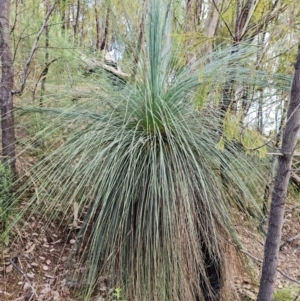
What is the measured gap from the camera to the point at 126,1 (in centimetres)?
248

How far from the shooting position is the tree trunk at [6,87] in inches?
55.8

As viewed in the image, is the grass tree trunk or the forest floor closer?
the grass tree trunk

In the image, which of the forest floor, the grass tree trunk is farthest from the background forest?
the grass tree trunk

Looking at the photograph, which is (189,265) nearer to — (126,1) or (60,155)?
(60,155)

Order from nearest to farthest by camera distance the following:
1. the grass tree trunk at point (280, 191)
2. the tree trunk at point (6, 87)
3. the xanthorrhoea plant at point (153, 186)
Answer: the grass tree trunk at point (280, 191)
the xanthorrhoea plant at point (153, 186)
the tree trunk at point (6, 87)

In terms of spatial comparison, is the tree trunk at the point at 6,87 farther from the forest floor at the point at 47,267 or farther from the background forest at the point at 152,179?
the forest floor at the point at 47,267

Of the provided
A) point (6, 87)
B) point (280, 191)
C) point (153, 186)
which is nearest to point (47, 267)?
point (153, 186)

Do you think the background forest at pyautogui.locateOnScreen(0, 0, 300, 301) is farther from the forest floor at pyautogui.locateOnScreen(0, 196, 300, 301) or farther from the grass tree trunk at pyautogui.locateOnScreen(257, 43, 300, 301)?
the grass tree trunk at pyautogui.locateOnScreen(257, 43, 300, 301)

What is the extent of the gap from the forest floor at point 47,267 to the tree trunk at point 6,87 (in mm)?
Answer: 334

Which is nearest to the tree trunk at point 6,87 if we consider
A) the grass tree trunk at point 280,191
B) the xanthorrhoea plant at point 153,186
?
the xanthorrhoea plant at point 153,186

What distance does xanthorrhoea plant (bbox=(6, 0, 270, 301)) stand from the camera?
1.19 m

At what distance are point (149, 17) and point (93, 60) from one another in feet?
1.32

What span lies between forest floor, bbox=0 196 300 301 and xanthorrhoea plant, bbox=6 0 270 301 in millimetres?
137

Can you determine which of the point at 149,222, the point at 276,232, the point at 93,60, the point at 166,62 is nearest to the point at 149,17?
the point at 166,62
